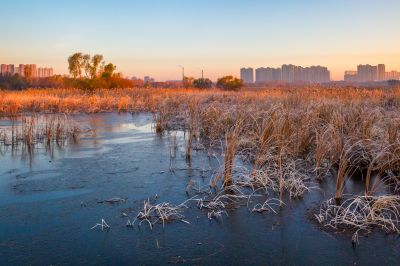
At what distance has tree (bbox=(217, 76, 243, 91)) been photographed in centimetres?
3822

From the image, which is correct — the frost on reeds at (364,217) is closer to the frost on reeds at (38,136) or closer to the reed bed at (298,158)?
the reed bed at (298,158)

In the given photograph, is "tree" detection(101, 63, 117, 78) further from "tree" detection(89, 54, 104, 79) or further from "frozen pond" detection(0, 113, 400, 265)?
"frozen pond" detection(0, 113, 400, 265)

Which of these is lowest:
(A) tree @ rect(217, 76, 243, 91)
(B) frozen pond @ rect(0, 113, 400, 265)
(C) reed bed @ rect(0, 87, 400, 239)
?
(B) frozen pond @ rect(0, 113, 400, 265)

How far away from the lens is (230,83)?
38.6 m

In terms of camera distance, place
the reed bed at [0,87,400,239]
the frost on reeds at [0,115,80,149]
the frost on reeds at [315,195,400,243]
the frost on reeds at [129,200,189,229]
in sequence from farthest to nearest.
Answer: the frost on reeds at [0,115,80,149], the reed bed at [0,87,400,239], the frost on reeds at [129,200,189,229], the frost on reeds at [315,195,400,243]

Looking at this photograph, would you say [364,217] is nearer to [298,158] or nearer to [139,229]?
[139,229]

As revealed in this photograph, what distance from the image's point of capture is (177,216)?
15.1 ft

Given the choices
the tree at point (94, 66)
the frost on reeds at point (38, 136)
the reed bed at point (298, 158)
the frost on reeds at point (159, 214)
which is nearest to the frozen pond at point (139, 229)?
the frost on reeds at point (159, 214)

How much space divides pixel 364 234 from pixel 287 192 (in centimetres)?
161

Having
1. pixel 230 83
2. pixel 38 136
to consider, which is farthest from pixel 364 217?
pixel 230 83

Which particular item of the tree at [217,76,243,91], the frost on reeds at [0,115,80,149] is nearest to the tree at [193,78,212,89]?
the tree at [217,76,243,91]

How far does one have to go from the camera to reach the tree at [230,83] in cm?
3822

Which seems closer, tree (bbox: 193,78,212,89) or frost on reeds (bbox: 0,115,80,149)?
frost on reeds (bbox: 0,115,80,149)

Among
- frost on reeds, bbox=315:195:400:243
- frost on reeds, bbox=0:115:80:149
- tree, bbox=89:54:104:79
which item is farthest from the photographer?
tree, bbox=89:54:104:79
